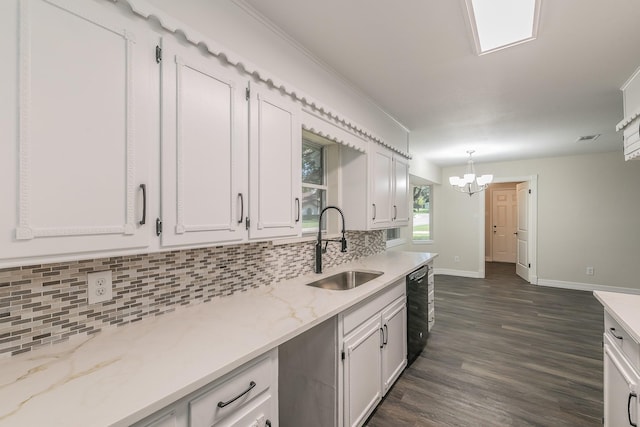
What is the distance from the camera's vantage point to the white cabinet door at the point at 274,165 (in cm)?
148

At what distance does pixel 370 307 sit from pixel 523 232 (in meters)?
5.73

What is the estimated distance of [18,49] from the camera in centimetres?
79

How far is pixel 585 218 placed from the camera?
5160 millimetres

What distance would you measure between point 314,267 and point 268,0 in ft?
5.99

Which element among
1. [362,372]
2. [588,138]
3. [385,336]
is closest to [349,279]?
[385,336]

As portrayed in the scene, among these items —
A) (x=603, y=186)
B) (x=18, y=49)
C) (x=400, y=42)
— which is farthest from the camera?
(x=603, y=186)

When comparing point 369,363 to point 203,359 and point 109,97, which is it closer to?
point 203,359

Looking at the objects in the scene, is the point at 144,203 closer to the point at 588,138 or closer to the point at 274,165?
the point at 274,165

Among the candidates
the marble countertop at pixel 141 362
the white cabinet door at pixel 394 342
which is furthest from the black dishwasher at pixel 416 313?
the marble countertop at pixel 141 362

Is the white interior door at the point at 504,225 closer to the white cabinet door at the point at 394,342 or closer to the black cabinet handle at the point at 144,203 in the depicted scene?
the white cabinet door at the point at 394,342

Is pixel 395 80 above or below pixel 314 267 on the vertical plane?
above

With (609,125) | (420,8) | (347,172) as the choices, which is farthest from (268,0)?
(609,125)

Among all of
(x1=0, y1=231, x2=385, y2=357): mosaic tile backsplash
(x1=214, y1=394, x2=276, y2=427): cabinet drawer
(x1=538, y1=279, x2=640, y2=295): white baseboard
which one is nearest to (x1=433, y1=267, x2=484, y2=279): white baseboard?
(x1=538, y1=279, x2=640, y2=295): white baseboard

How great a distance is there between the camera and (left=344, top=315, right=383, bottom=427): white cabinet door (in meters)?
1.66
